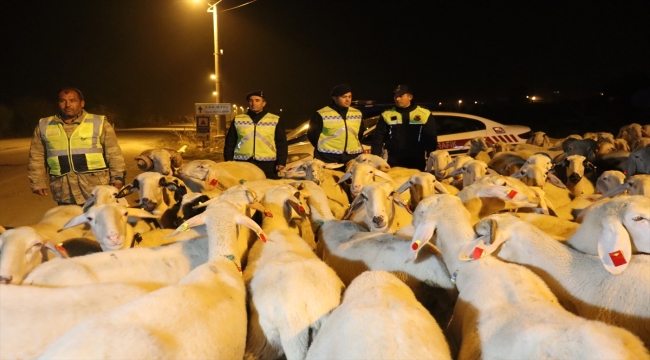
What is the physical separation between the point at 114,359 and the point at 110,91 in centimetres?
10147

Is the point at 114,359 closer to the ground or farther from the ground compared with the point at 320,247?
farther from the ground

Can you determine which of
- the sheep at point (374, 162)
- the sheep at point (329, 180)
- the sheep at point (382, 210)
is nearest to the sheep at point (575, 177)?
the sheep at point (374, 162)

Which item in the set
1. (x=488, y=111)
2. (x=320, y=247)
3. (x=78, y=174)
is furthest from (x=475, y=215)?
(x=488, y=111)

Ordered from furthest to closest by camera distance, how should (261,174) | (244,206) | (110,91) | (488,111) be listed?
(110,91)
(488,111)
(261,174)
(244,206)

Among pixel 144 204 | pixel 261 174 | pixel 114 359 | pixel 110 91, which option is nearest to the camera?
pixel 114 359

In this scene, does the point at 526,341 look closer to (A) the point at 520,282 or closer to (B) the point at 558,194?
(A) the point at 520,282

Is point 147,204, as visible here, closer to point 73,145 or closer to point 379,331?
point 73,145

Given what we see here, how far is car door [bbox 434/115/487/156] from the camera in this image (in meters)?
12.8

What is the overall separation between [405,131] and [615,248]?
531 cm

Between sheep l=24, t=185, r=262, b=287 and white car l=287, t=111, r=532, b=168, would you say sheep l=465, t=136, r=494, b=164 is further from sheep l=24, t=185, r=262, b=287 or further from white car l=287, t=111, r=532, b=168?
sheep l=24, t=185, r=262, b=287

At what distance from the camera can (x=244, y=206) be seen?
4.89 meters

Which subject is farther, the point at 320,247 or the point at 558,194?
the point at 558,194

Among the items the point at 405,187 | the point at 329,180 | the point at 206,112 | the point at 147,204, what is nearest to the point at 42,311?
the point at 147,204

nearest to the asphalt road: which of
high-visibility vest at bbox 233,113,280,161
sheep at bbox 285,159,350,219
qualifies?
high-visibility vest at bbox 233,113,280,161
